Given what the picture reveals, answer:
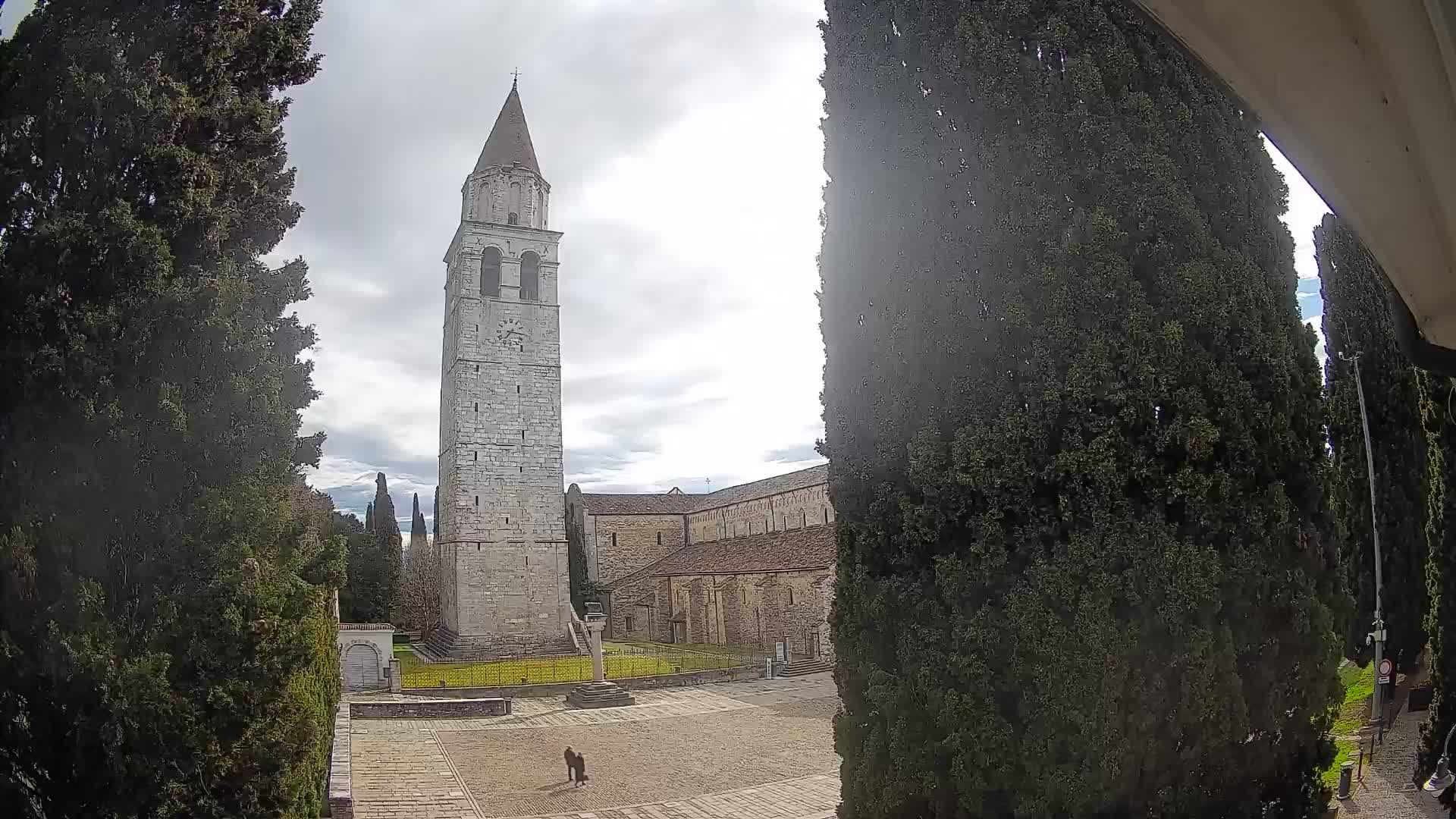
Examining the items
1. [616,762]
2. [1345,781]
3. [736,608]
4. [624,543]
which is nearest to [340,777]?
[616,762]

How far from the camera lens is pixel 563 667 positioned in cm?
2895

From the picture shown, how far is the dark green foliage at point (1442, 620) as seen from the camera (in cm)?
944

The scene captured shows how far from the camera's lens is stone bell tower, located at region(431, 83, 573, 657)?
3262cm

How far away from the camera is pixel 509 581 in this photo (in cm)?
3294

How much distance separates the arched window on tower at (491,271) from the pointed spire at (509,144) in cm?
374

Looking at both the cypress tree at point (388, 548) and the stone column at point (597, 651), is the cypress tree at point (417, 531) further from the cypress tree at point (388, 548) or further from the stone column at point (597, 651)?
the stone column at point (597, 651)

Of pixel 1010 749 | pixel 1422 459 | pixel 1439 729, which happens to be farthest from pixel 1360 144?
pixel 1422 459

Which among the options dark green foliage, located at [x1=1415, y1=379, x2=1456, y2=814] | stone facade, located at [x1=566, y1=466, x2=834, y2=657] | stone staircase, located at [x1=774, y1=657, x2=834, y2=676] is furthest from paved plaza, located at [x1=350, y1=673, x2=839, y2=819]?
dark green foliage, located at [x1=1415, y1=379, x2=1456, y2=814]

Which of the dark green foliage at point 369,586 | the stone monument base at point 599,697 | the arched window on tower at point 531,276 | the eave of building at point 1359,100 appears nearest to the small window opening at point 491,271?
the arched window on tower at point 531,276

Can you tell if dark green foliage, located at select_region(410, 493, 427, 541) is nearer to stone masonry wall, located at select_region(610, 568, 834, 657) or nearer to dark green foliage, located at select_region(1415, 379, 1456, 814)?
stone masonry wall, located at select_region(610, 568, 834, 657)

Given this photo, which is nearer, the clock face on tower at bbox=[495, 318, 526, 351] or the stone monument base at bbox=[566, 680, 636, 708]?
the stone monument base at bbox=[566, 680, 636, 708]

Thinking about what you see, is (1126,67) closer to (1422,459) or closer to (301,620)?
(301,620)

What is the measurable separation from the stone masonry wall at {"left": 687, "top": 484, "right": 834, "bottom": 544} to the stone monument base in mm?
12404

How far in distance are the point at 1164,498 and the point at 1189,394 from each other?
2.07ft
